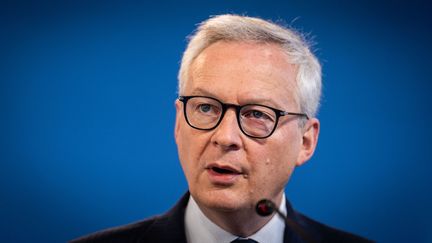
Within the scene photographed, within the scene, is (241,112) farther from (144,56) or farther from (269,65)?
(144,56)

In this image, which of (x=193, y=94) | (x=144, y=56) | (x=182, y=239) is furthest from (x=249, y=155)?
(x=144, y=56)

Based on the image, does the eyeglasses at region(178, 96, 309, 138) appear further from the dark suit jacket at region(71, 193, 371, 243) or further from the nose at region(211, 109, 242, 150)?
the dark suit jacket at region(71, 193, 371, 243)

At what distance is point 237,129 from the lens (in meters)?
1.71

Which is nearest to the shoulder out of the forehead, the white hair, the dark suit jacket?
the dark suit jacket

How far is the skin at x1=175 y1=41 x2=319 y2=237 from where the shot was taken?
1.69 metres

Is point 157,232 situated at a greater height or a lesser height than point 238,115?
lesser

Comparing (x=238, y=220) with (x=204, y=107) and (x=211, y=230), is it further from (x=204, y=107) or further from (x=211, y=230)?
(x=204, y=107)

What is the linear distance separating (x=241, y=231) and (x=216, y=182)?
27 centimetres

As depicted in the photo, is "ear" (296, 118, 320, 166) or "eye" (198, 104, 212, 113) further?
"ear" (296, 118, 320, 166)

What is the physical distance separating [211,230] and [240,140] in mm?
362

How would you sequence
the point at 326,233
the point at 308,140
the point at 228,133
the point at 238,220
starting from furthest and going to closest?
the point at 326,233, the point at 308,140, the point at 238,220, the point at 228,133

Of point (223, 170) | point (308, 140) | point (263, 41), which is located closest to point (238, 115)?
point (223, 170)

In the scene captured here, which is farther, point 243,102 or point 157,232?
point 157,232

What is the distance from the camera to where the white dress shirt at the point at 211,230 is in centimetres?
184
